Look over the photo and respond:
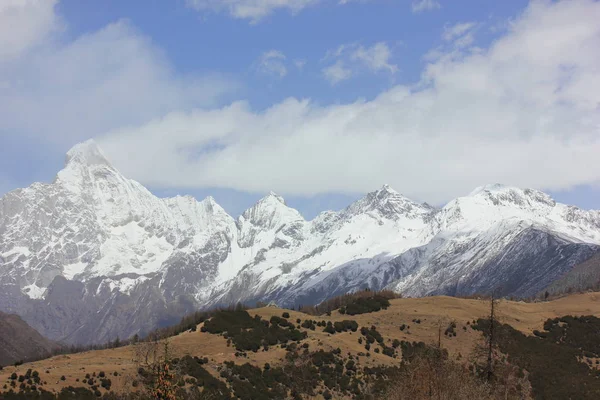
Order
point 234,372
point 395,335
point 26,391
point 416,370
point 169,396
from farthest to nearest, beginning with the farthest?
1. point 395,335
2. point 234,372
3. point 26,391
4. point 416,370
5. point 169,396

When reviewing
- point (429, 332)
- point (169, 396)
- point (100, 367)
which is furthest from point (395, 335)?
point (169, 396)

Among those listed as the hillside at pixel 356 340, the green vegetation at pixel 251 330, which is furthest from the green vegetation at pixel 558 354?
the green vegetation at pixel 251 330

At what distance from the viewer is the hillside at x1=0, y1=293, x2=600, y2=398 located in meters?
95.6

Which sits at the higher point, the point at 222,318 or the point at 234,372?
the point at 222,318

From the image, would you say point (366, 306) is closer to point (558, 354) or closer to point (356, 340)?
point (356, 340)

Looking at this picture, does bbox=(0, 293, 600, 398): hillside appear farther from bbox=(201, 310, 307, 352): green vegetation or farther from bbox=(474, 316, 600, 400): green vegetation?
bbox=(474, 316, 600, 400): green vegetation

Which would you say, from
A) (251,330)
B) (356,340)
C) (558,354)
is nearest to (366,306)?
(356,340)

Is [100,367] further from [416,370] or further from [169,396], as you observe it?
[169,396]

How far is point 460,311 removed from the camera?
156m

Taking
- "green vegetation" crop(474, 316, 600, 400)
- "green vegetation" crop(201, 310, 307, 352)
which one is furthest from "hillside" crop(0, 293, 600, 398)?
"green vegetation" crop(474, 316, 600, 400)

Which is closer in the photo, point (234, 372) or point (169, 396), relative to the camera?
point (169, 396)

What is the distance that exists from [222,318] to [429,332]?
39.7m

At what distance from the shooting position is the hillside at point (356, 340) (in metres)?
95.6

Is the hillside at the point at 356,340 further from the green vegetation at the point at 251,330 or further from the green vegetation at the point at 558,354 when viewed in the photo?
the green vegetation at the point at 558,354
